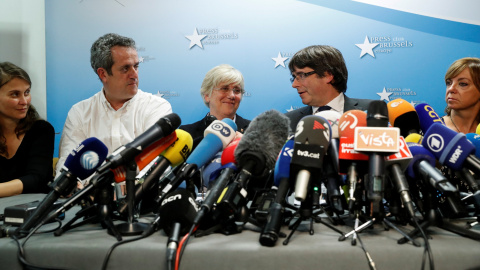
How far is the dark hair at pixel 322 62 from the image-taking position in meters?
2.70

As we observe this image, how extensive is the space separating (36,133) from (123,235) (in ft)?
5.49

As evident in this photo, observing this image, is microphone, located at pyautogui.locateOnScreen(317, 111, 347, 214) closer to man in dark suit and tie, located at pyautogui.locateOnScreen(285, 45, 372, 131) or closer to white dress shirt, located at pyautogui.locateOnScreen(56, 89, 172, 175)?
man in dark suit and tie, located at pyautogui.locateOnScreen(285, 45, 372, 131)

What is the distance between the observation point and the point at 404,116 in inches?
54.6

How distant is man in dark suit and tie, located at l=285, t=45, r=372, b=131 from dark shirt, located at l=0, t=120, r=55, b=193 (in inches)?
63.3

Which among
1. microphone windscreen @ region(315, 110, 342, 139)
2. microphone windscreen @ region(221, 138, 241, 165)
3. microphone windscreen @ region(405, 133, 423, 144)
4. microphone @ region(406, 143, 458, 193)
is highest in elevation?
microphone windscreen @ region(315, 110, 342, 139)

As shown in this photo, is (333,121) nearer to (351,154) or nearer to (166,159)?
(351,154)

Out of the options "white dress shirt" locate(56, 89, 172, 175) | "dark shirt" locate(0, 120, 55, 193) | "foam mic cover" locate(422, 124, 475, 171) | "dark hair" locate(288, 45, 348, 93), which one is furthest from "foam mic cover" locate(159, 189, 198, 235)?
"dark hair" locate(288, 45, 348, 93)

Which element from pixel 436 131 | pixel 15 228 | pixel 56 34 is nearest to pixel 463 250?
pixel 436 131

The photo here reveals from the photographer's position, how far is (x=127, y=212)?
1118mm

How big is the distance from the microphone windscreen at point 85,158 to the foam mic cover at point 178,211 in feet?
0.94

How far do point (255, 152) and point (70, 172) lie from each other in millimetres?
544

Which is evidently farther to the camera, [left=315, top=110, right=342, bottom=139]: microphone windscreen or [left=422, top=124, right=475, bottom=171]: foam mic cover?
[left=315, top=110, right=342, bottom=139]: microphone windscreen

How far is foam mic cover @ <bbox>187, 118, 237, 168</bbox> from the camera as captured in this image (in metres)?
1.16

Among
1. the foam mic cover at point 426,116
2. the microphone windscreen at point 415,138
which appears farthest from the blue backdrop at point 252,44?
the microphone windscreen at point 415,138
